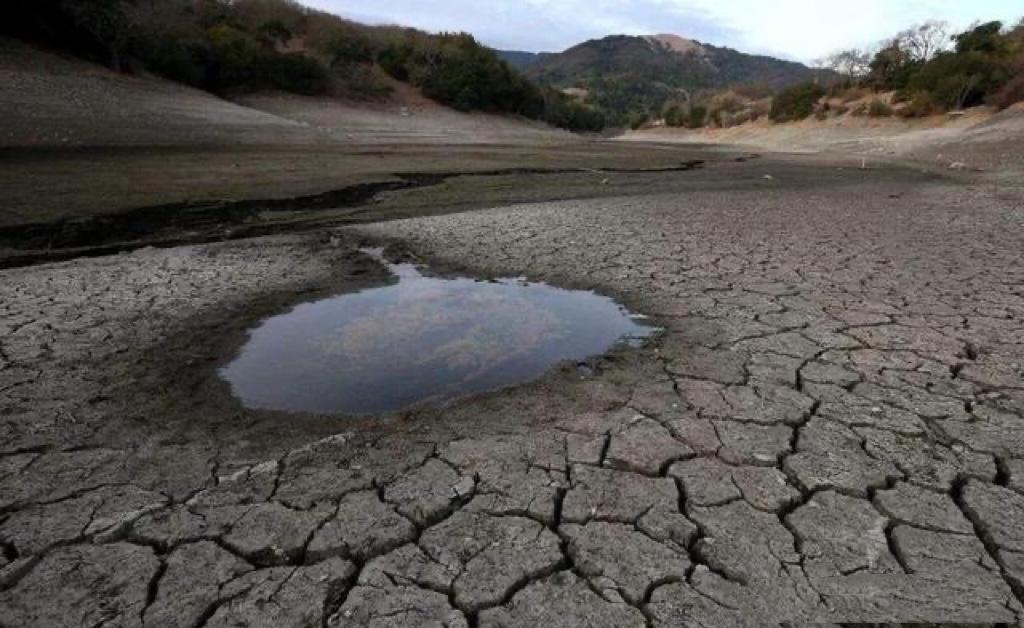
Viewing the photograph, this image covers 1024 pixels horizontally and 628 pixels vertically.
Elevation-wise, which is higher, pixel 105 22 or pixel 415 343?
pixel 105 22

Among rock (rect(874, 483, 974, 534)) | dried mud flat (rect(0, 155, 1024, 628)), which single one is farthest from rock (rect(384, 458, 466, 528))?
rock (rect(874, 483, 974, 534))

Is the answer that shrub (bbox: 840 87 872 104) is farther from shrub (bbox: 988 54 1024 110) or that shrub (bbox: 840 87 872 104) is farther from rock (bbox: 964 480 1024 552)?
rock (bbox: 964 480 1024 552)

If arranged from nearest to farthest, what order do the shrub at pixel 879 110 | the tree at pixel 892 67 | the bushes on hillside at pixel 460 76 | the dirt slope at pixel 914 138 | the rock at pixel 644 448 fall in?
the rock at pixel 644 448
the dirt slope at pixel 914 138
the shrub at pixel 879 110
the tree at pixel 892 67
the bushes on hillside at pixel 460 76

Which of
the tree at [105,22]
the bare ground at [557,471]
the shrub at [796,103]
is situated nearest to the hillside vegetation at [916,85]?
the shrub at [796,103]

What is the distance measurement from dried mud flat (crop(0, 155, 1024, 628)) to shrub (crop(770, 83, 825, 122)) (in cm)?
3325

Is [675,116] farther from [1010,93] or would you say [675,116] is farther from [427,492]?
[427,492]

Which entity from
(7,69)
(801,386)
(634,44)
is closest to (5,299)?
(801,386)

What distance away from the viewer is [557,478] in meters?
2.38

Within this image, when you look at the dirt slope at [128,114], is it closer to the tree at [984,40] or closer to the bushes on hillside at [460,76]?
the bushes on hillside at [460,76]

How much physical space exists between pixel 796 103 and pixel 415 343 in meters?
36.9

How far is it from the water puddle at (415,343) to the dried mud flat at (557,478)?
225 mm

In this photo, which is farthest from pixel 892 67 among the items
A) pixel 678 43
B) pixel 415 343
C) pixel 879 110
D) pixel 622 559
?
pixel 678 43

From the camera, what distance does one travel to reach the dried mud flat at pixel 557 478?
1.80 meters

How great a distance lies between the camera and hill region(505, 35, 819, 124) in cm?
9875
